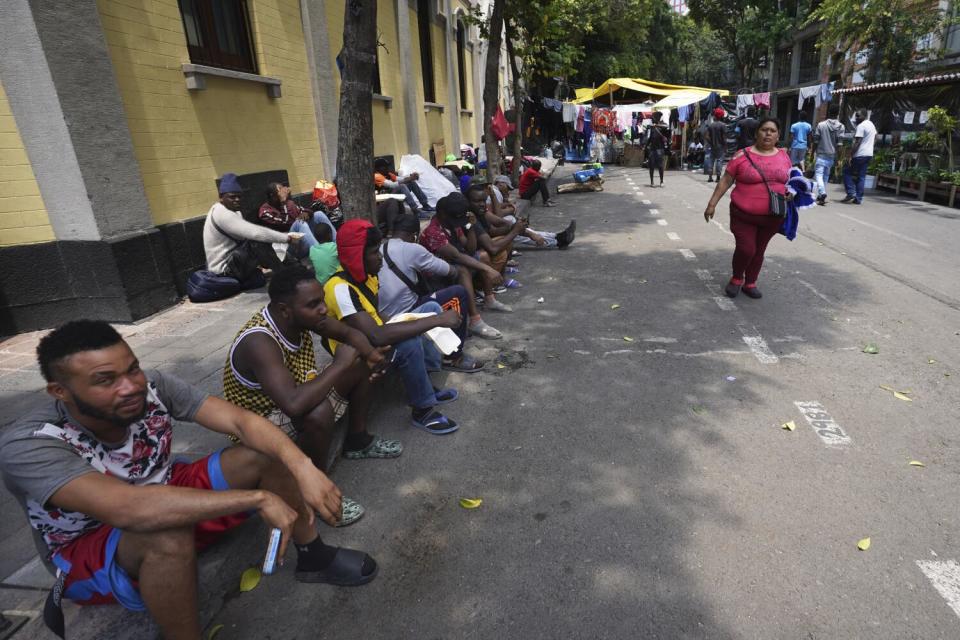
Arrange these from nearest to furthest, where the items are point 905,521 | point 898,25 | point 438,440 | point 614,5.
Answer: point 905,521, point 438,440, point 898,25, point 614,5

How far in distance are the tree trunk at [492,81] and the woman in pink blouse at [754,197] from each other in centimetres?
778

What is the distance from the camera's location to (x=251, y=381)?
2.65 meters

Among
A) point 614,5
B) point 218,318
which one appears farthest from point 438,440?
point 614,5

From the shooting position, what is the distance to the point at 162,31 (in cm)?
564

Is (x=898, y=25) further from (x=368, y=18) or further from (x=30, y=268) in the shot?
(x=30, y=268)

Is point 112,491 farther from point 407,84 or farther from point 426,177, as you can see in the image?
point 407,84

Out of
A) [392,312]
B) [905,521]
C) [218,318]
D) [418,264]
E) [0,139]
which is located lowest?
[905,521]

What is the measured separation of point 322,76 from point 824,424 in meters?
8.48

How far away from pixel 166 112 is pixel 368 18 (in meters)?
2.43

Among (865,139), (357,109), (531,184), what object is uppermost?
(357,109)

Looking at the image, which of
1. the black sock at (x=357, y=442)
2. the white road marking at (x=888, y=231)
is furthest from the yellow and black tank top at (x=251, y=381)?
the white road marking at (x=888, y=231)

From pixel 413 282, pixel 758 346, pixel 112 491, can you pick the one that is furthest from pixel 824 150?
pixel 112 491

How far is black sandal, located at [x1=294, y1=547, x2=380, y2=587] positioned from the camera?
2.39 metres

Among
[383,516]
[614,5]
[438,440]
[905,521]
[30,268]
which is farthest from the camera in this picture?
[614,5]
